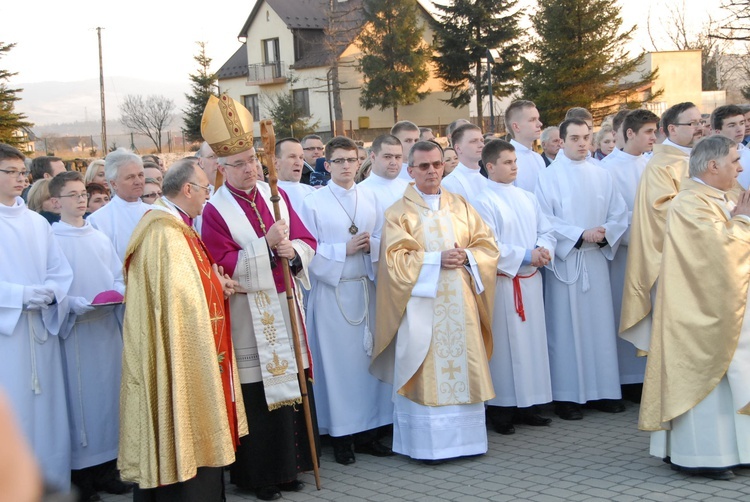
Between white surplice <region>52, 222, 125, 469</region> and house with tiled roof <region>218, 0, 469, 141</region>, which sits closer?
white surplice <region>52, 222, 125, 469</region>

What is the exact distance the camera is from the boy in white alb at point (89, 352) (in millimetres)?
6316

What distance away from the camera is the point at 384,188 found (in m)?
7.65

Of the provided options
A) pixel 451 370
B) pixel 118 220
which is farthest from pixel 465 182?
pixel 118 220

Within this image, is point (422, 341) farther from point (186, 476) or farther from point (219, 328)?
point (186, 476)

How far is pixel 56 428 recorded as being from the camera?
6.08 m

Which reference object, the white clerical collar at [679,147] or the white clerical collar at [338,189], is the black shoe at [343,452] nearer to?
the white clerical collar at [338,189]

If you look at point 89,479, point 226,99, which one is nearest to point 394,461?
point 89,479

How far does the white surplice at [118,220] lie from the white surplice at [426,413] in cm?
220

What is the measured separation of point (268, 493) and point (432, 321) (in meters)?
1.71

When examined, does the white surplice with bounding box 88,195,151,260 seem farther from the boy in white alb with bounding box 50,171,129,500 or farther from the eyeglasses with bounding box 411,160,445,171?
the eyeglasses with bounding box 411,160,445,171

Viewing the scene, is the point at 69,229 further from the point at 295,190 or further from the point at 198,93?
the point at 198,93

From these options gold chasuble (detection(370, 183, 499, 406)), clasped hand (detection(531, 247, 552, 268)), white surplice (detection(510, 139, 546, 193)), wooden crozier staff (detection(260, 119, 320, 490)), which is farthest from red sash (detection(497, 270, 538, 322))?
wooden crozier staff (detection(260, 119, 320, 490))

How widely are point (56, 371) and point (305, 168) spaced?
15.9 feet

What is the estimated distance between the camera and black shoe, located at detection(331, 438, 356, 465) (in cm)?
676
